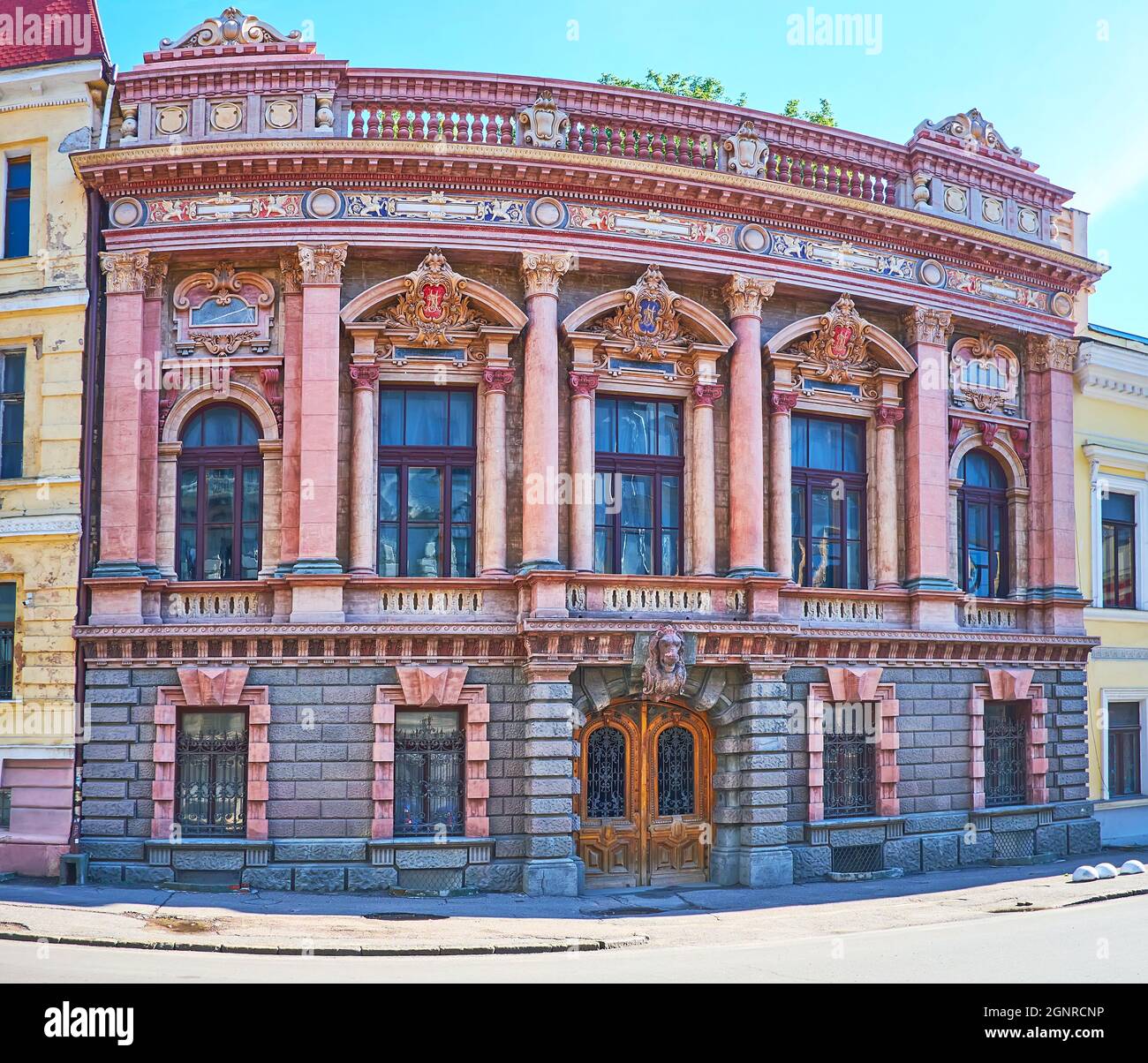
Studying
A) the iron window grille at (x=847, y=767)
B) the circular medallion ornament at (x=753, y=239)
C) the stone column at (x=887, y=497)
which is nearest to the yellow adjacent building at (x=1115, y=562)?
the stone column at (x=887, y=497)

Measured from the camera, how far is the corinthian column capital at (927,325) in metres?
23.7

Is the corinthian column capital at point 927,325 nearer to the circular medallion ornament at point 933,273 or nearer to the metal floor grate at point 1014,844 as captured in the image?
the circular medallion ornament at point 933,273

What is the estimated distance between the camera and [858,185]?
23.7 m

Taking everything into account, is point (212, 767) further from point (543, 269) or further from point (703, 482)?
point (543, 269)

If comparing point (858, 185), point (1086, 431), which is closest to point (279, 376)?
point (858, 185)

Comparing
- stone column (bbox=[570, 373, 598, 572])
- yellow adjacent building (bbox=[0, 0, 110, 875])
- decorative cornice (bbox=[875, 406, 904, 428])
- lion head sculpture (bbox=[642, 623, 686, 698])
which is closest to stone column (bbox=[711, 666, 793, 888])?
lion head sculpture (bbox=[642, 623, 686, 698])

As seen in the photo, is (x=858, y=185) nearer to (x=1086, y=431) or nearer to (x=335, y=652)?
(x=1086, y=431)

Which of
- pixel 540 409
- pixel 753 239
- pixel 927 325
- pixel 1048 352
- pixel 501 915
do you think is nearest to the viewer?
pixel 501 915

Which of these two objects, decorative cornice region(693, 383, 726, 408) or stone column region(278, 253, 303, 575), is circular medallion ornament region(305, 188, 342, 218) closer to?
stone column region(278, 253, 303, 575)

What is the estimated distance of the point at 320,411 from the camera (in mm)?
20062

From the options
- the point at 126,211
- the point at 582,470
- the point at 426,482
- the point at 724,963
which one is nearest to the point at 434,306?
the point at 426,482

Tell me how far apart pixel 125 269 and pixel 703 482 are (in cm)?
1079

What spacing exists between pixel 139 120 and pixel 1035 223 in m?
18.5

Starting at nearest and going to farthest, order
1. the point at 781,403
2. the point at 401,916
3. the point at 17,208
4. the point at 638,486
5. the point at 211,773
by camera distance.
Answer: the point at 401,916 < the point at 211,773 < the point at 17,208 < the point at 638,486 < the point at 781,403
